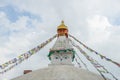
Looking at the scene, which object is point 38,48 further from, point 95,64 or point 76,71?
point 95,64

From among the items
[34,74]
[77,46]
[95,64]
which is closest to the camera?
[95,64]

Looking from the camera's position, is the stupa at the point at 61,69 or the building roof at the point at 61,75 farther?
the stupa at the point at 61,69

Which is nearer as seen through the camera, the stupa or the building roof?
the building roof

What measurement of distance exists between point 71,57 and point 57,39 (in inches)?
119

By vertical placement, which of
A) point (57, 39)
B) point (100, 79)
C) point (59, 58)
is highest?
→ point (57, 39)

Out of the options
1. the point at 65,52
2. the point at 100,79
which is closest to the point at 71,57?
the point at 65,52

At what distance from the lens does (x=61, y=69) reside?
2772 cm

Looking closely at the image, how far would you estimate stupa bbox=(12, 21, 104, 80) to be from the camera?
2623 cm

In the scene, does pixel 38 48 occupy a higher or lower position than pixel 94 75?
higher

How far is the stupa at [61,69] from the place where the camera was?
26.2 meters

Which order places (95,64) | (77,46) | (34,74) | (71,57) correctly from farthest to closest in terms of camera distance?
1. (71,57)
2. (77,46)
3. (34,74)
4. (95,64)

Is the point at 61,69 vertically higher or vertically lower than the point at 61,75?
higher

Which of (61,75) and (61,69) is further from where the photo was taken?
(61,69)

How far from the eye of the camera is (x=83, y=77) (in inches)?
1033
